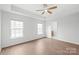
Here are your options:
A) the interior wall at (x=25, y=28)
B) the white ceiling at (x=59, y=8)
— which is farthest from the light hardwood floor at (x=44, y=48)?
the white ceiling at (x=59, y=8)

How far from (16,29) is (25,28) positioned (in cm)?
16

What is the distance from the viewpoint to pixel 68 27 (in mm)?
1380

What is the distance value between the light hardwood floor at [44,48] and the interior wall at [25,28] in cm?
9

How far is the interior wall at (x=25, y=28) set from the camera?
1.28 meters

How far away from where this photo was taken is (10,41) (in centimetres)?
131

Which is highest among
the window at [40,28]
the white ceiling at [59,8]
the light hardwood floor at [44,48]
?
the white ceiling at [59,8]

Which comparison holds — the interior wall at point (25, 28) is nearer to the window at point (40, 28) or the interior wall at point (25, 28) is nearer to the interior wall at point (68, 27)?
the window at point (40, 28)

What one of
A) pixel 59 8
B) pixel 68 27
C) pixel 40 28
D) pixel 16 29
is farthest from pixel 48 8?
pixel 16 29

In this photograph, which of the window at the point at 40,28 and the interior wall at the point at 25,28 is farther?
the window at the point at 40,28

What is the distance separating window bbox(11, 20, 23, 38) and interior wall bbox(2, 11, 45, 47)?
61 millimetres
